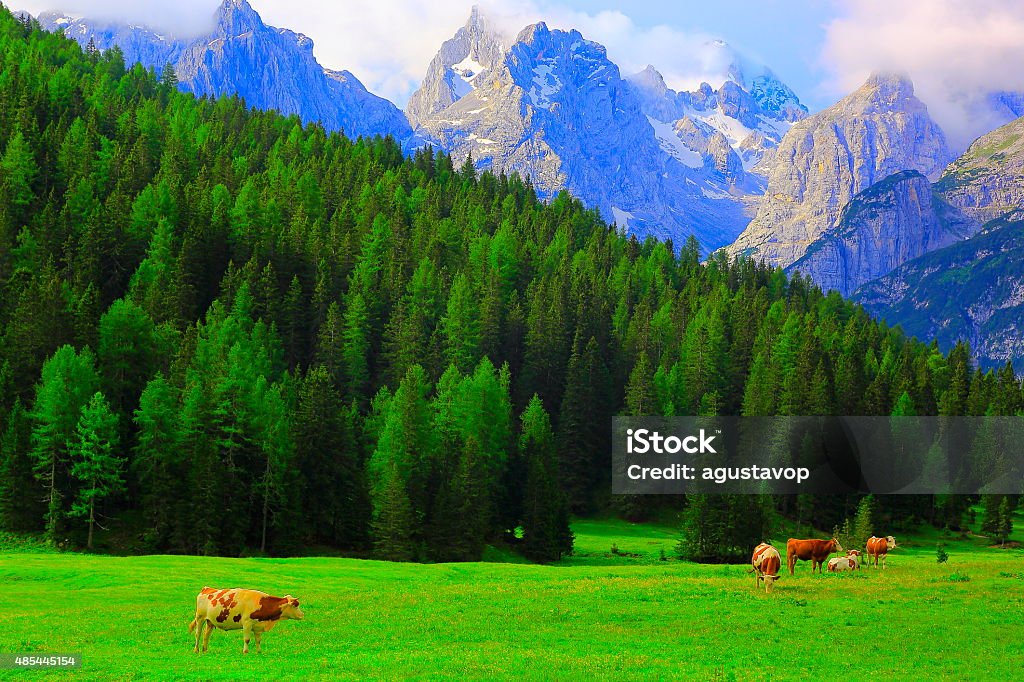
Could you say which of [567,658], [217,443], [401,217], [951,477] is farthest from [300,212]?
[567,658]

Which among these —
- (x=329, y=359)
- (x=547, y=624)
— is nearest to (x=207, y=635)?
(x=547, y=624)

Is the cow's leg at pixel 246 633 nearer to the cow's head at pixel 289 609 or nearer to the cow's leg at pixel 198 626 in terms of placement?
the cow's head at pixel 289 609

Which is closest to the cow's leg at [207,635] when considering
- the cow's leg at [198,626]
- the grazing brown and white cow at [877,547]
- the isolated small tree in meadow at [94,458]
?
the cow's leg at [198,626]

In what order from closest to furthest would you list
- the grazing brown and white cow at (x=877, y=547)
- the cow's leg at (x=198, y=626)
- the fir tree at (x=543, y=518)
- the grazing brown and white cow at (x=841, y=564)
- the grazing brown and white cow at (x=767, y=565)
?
the cow's leg at (x=198, y=626)
the grazing brown and white cow at (x=767, y=565)
the grazing brown and white cow at (x=841, y=564)
the grazing brown and white cow at (x=877, y=547)
the fir tree at (x=543, y=518)

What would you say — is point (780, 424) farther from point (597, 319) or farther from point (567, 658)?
point (567, 658)

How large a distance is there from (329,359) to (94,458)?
154ft

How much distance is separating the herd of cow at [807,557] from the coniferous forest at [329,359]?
30744 mm

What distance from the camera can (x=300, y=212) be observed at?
158 m

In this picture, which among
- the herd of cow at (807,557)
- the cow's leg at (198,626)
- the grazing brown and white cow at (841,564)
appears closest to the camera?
the cow's leg at (198,626)

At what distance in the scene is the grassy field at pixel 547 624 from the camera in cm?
3111

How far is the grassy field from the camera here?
102 feet

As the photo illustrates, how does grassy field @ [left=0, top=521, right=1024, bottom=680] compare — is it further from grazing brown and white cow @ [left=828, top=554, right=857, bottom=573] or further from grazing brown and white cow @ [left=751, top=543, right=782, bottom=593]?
grazing brown and white cow @ [left=828, top=554, right=857, bottom=573]

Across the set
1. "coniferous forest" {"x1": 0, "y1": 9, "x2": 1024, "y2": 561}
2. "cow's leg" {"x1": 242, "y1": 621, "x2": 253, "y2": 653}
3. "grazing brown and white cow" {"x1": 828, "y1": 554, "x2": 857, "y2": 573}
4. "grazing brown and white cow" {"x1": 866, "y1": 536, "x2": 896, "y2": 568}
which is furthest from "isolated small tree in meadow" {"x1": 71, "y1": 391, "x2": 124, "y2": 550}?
"grazing brown and white cow" {"x1": 866, "y1": 536, "x2": 896, "y2": 568}

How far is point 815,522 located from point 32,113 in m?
136
